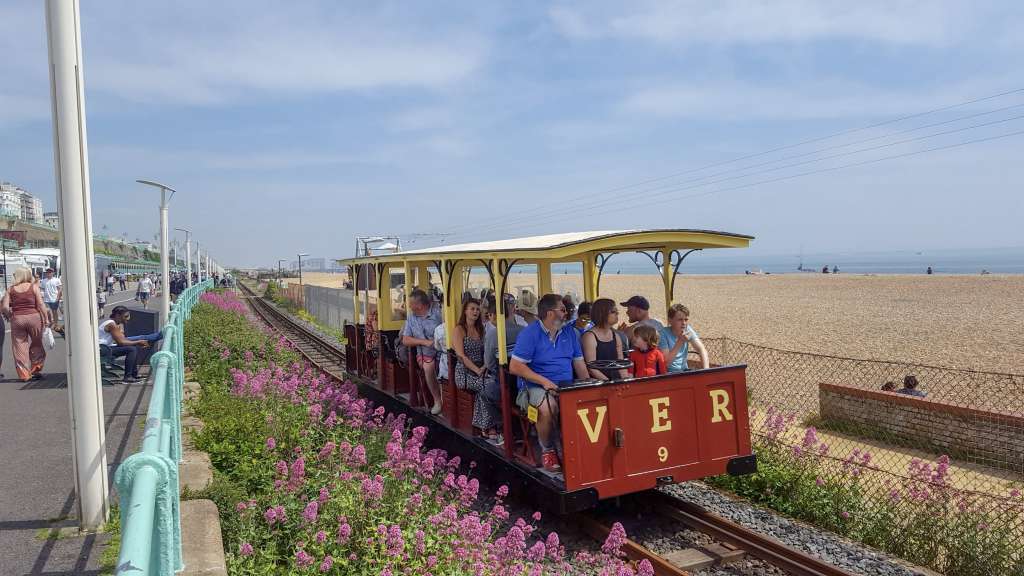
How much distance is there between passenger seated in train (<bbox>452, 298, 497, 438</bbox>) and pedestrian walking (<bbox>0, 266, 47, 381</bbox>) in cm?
613

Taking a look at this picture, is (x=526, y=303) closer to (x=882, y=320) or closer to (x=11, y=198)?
(x=882, y=320)

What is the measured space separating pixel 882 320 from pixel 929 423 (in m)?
22.2

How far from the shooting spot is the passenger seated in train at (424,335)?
28.3 feet

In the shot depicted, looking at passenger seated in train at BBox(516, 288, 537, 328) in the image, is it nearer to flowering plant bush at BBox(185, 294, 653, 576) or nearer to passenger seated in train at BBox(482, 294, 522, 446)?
passenger seated in train at BBox(482, 294, 522, 446)

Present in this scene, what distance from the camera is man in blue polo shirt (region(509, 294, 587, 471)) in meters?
6.32

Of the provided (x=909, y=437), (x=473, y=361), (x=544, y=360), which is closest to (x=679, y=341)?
(x=544, y=360)

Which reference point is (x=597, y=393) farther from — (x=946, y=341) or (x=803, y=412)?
(x=946, y=341)

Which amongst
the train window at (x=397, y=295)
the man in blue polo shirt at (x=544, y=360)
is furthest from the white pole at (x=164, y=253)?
the man in blue polo shirt at (x=544, y=360)

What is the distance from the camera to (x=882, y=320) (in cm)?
2891

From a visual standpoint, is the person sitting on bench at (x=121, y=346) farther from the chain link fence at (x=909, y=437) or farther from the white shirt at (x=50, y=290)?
the chain link fence at (x=909, y=437)

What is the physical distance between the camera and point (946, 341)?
21000 mm

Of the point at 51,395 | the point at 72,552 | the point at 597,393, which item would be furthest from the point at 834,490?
the point at 51,395

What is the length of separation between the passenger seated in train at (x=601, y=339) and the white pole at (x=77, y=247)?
13.0ft

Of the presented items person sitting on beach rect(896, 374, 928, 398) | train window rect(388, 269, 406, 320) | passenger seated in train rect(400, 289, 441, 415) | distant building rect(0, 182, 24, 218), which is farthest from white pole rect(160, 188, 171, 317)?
distant building rect(0, 182, 24, 218)
